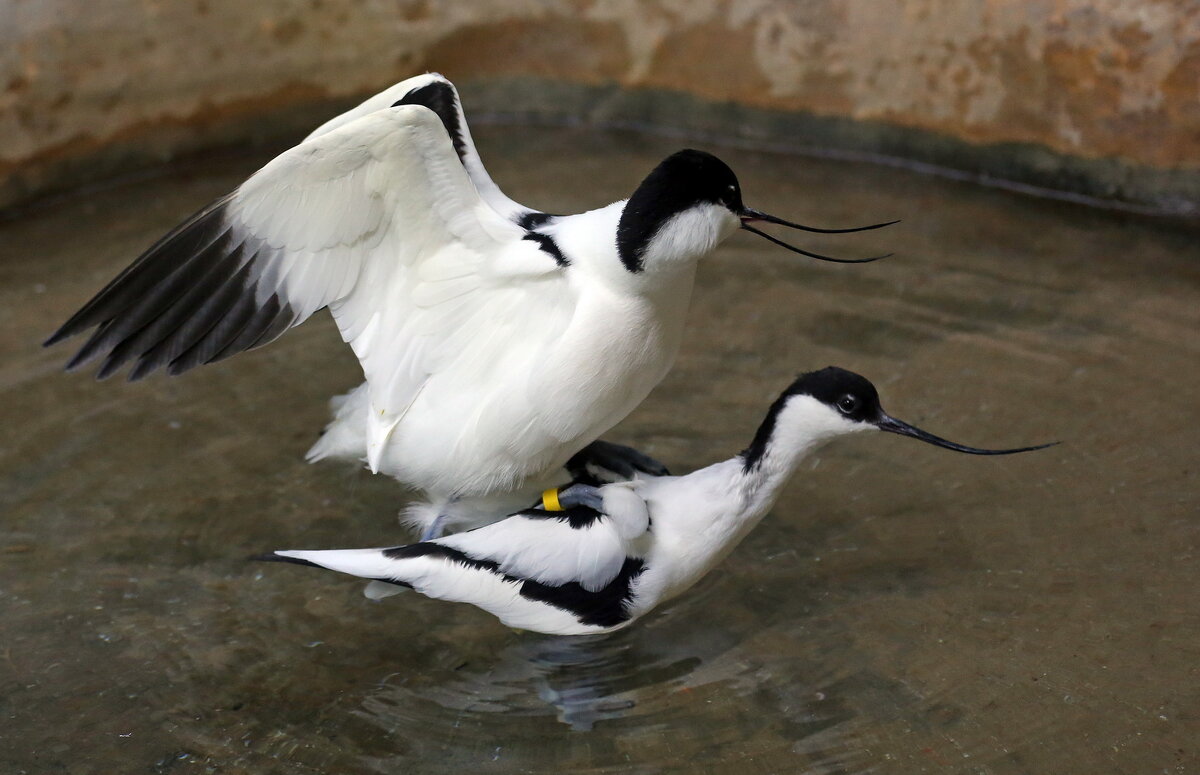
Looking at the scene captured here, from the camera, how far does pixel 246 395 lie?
12.0 feet

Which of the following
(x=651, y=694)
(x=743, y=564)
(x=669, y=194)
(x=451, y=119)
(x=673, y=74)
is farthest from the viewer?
(x=673, y=74)

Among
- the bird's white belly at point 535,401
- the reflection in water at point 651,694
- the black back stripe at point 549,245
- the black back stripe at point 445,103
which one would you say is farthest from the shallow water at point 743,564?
the black back stripe at point 445,103

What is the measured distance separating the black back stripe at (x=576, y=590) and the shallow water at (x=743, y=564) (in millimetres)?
147

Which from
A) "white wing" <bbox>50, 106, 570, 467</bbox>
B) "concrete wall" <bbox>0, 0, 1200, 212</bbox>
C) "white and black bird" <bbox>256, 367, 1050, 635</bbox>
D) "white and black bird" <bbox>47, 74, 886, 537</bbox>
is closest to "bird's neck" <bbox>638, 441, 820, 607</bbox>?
"white and black bird" <bbox>256, 367, 1050, 635</bbox>

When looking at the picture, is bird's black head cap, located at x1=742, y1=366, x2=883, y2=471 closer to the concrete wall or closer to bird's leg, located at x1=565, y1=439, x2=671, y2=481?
bird's leg, located at x1=565, y1=439, x2=671, y2=481

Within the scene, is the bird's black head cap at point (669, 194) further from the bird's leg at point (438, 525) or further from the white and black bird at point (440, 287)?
the bird's leg at point (438, 525)

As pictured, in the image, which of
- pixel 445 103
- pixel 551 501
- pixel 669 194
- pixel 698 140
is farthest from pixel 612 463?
pixel 698 140

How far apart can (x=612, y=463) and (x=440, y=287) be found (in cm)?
62

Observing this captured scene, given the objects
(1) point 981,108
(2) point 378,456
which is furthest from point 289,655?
(1) point 981,108

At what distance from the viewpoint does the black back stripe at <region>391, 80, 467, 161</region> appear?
2887 mm

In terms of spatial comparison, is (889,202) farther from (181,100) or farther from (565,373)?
(181,100)

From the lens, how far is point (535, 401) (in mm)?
2676

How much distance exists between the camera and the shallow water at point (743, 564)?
2.47 meters

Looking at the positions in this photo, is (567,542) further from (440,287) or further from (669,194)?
(669,194)
